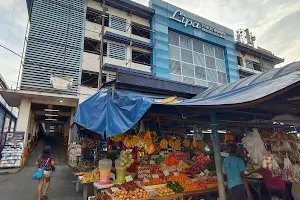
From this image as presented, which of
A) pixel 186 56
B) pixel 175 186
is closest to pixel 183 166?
pixel 175 186

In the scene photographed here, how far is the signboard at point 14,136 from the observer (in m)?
11.3

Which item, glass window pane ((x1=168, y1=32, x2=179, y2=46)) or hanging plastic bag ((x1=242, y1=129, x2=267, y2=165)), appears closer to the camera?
hanging plastic bag ((x1=242, y1=129, x2=267, y2=165))

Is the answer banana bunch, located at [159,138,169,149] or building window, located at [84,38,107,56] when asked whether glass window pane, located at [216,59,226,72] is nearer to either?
building window, located at [84,38,107,56]

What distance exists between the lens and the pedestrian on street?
414cm

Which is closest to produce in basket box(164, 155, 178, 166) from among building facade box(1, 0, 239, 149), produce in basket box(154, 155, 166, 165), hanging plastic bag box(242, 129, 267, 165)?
produce in basket box(154, 155, 166, 165)

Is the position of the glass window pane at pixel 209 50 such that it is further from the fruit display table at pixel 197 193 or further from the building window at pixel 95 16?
the fruit display table at pixel 197 193

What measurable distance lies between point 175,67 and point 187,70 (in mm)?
1437

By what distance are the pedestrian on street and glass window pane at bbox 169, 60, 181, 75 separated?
13.8 m

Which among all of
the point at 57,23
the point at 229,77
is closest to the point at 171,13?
the point at 229,77

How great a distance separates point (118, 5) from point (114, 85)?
14.6 metres

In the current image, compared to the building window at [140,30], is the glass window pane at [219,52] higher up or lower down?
lower down

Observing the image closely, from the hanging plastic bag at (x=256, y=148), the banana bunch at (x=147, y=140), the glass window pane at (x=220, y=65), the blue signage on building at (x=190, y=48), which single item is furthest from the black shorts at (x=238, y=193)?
the glass window pane at (x=220, y=65)

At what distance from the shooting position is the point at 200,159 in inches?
256

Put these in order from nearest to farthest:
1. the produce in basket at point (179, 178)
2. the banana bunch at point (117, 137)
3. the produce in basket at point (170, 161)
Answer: the banana bunch at point (117, 137) → the produce in basket at point (179, 178) → the produce in basket at point (170, 161)
